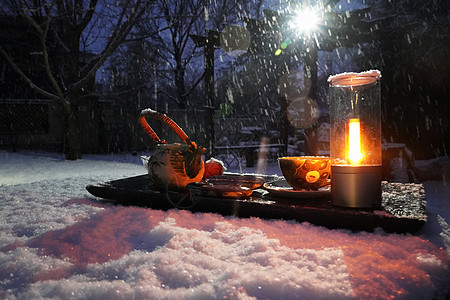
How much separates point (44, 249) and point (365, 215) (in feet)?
5.08

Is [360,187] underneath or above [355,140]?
underneath

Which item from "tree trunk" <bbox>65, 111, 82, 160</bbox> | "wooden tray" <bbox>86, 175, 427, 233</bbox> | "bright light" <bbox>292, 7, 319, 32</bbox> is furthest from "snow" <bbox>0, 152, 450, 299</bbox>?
"tree trunk" <bbox>65, 111, 82, 160</bbox>

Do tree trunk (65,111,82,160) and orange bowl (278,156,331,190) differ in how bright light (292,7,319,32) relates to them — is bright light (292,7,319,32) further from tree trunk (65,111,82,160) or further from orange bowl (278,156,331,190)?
tree trunk (65,111,82,160)

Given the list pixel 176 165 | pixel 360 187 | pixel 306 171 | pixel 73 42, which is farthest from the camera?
pixel 73 42

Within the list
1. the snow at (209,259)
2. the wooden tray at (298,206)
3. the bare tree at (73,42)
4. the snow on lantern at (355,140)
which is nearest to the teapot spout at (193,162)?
the wooden tray at (298,206)

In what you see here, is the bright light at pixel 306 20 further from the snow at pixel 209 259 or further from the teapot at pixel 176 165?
the snow at pixel 209 259

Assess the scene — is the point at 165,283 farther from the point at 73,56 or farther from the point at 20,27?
the point at 20,27

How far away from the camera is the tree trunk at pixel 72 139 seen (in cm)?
872

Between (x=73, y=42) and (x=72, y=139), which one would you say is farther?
(x=73, y=42)

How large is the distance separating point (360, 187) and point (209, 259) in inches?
32.3

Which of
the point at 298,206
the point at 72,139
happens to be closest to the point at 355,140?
the point at 298,206

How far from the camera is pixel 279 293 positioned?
3.60 feet

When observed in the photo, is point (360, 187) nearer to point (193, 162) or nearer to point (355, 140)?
point (355, 140)

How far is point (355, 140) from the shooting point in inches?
67.8
